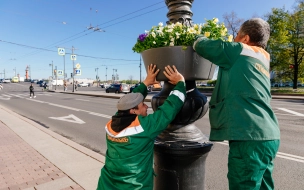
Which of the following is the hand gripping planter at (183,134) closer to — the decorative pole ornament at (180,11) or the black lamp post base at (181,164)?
the black lamp post base at (181,164)

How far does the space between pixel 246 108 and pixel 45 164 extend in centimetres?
406

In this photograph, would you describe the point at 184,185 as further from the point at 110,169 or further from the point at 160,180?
the point at 110,169

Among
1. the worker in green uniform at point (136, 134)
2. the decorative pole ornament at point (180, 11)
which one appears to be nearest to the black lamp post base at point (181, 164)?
the worker in green uniform at point (136, 134)

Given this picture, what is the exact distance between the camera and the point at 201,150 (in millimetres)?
1829

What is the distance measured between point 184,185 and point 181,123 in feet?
1.68

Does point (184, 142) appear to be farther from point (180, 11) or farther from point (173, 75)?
point (180, 11)

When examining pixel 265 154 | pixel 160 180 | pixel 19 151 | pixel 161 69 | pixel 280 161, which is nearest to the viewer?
pixel 265 154

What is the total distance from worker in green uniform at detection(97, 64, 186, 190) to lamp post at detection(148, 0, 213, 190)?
0.11 m

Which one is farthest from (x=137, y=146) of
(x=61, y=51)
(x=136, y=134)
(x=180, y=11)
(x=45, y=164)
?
A: (x=61, y=51)

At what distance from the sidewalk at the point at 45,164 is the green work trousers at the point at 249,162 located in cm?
247

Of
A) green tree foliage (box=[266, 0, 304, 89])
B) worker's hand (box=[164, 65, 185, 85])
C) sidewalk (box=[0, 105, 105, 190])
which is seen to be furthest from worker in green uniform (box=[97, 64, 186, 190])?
green tree foliage (box=[266, 0, 304, 89])

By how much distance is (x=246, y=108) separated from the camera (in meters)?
1.52

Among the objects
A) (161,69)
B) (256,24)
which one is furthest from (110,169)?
(256,24)

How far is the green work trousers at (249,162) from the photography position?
1.48 m
